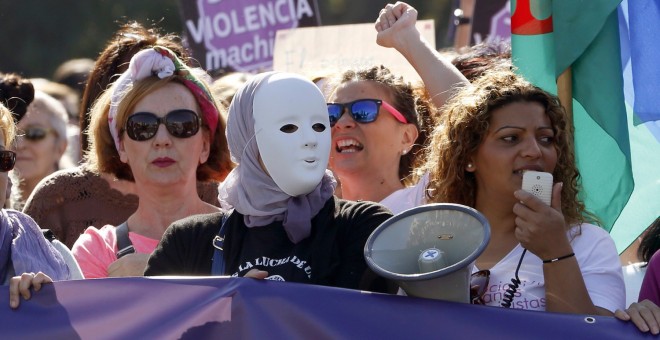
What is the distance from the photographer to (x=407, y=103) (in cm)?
545

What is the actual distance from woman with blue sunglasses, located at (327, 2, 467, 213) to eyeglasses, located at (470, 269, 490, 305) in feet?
3.77

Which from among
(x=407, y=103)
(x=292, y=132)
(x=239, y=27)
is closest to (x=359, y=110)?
(x=407, y=103)

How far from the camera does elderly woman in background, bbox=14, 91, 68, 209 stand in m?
7.02

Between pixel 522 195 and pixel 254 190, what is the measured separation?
78cm

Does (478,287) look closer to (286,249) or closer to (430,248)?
(430,248)

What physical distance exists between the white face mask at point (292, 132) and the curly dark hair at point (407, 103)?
1241mm

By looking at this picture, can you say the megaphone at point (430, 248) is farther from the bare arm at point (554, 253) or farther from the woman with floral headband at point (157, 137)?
the woman with floral headband at point (157, 137)

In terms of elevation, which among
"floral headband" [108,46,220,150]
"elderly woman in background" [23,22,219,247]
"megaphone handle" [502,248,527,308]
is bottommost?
"megaphone handle" [502,248,527,308]

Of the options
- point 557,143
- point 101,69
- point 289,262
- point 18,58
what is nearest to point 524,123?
point 557,143

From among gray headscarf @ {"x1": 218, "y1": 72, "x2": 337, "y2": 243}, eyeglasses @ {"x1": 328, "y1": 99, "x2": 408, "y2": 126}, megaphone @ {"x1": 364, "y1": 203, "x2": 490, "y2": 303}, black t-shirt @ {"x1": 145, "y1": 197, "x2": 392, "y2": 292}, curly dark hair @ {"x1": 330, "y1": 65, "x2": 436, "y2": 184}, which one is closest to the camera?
megaphone @ {"x1": 364, "y1": 203, "x2": 490, "y2": 303}

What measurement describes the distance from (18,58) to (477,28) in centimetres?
1228

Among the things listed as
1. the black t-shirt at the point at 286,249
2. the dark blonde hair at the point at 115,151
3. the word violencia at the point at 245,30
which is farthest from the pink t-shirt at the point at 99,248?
the word violencia at the point at 245,30

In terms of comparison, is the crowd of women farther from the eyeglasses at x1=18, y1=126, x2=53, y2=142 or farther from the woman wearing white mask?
the eyeglasses at x1=18, y1=126, x2=53, y2=142

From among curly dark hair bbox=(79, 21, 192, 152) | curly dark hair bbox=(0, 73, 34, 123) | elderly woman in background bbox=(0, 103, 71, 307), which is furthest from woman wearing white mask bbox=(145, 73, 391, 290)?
curly dark hair bbox=(0, 73, 34, 123)
